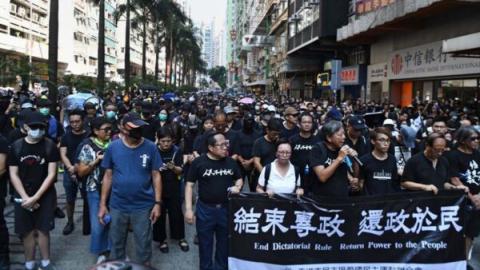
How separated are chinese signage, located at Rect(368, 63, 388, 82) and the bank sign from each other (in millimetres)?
643

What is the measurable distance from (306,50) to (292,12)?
6.55 metres

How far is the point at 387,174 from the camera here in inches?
226

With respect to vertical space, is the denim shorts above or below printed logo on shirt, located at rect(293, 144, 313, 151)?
below

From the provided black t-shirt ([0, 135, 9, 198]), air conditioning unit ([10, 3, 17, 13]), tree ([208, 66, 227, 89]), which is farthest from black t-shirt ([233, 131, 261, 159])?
tree ([208, 66, 227, 89])

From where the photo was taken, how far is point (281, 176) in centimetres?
565

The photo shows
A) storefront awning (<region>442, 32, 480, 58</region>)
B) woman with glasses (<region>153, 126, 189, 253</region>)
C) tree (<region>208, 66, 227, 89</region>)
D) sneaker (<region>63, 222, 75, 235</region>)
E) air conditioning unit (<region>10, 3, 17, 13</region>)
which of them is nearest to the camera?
woman with glasses (<region>153, 126, 189, 253</region>)

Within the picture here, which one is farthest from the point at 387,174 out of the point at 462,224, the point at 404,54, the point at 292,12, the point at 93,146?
the point at 292,12

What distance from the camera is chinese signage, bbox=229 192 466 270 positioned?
5.09m

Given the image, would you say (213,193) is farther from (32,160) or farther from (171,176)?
(32,160)

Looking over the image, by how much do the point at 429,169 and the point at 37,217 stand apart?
4.18m

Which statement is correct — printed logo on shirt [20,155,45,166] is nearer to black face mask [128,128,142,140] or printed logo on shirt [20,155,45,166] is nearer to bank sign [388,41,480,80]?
black face mask [128,128,142,140]

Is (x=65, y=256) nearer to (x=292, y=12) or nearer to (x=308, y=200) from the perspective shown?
(x=308, y=200)

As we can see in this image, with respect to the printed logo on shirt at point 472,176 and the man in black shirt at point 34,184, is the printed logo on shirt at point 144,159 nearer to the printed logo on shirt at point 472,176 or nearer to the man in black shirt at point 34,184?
the man in black shirt at point 34,184

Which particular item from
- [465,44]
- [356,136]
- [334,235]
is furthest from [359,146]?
[465,44]
